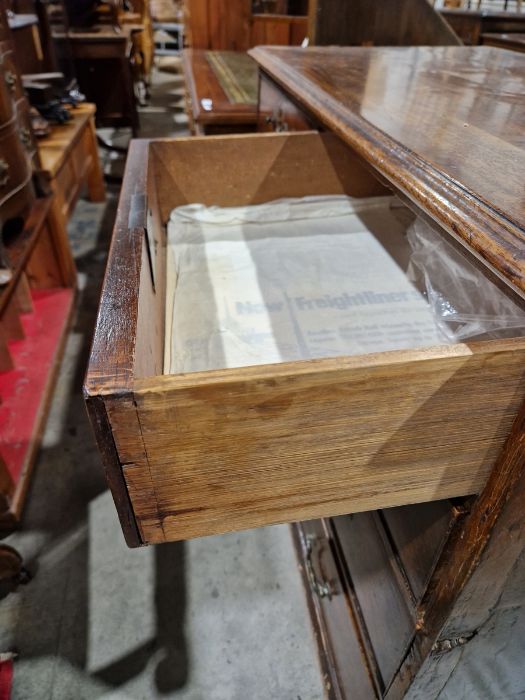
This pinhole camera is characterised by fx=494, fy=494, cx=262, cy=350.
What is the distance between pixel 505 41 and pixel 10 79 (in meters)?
2.14

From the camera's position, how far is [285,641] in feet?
3.63

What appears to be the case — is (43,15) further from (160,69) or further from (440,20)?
(160,69)

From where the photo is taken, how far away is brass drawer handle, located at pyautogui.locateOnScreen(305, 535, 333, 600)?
101 cm

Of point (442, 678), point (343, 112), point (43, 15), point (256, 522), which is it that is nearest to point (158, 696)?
point (442, 678)

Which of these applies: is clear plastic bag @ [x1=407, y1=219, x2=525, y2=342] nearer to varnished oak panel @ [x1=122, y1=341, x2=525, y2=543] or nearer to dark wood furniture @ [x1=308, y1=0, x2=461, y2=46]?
varnished oak panel @ [x1=122, y1=341, x2=525, y2=543]

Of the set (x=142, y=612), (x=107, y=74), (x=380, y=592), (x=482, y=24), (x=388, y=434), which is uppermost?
(x=482, y=24)

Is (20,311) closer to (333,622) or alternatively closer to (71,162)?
(71,162)

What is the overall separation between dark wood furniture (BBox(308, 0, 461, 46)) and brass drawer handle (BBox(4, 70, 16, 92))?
93 cm

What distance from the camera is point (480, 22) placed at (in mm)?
2578

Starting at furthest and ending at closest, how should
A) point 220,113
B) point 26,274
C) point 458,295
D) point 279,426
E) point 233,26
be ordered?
1. point 233,26
2. point 26,274
3. point 220,113
4. point 458,295
5. point 279,426

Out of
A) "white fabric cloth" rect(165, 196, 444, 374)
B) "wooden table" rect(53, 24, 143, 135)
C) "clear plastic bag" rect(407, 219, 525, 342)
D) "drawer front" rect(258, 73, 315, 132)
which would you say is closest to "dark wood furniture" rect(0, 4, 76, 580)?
"white fabric cloth" rect(165, 196, 444, 374)

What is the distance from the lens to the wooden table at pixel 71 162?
1.92m

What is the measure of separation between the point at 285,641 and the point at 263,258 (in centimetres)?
84

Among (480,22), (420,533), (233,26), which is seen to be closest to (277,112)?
(420,533)
